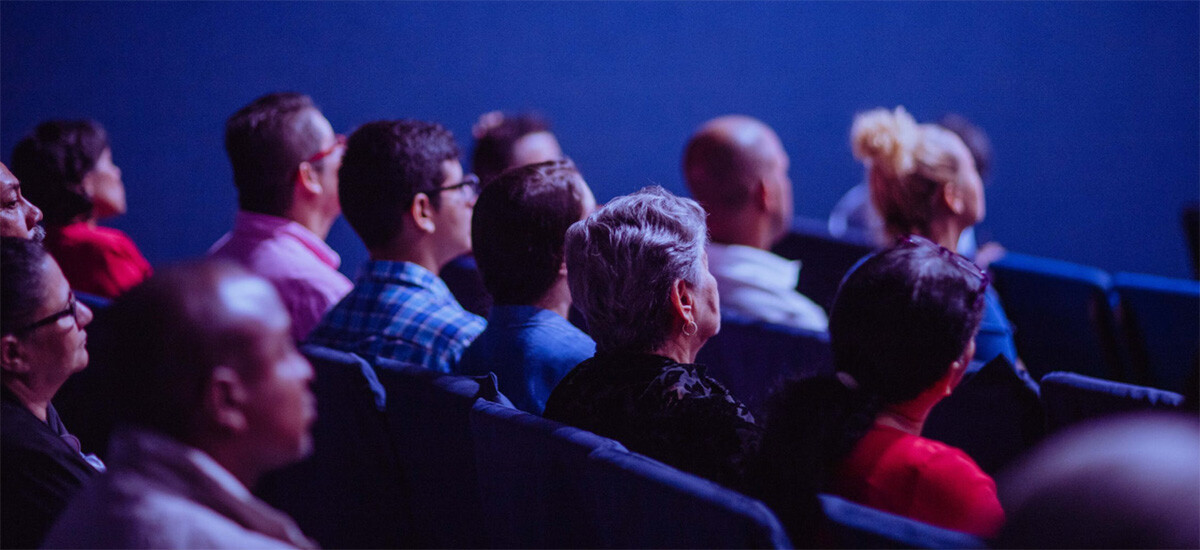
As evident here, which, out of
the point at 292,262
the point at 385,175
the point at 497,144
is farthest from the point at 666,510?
the point at 497,144

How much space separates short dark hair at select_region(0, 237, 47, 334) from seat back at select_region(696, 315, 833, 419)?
1568 mm

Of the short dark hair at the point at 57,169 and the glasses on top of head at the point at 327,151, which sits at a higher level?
the glasses on top of head at the point at 327,151

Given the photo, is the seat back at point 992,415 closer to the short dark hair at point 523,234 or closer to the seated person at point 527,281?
the seated person at point 527,281

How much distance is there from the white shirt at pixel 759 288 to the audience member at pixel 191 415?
72.6 inches

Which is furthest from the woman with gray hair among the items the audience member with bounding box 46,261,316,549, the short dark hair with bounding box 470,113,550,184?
the short dark hair with bounding box 470,113,550,184

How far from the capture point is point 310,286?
2.86 metres

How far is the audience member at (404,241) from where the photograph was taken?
93.4 inches

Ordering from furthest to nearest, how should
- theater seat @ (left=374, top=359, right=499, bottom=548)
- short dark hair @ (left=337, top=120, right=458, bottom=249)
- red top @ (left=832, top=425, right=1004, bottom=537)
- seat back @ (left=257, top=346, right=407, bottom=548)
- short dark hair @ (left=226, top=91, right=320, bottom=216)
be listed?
short dark hair @ (left=226, top=91, right=320, bottom=216) < short dark hair @ (left=337, top=120, right=458, bottom=249) < seat back @ (left=257, top=346, right=407, bottom=548) < theater seat @ (left=374, top=359, right=499, bottom=548) < red top @ (left=832, top=425, right=1004, bottom=537)

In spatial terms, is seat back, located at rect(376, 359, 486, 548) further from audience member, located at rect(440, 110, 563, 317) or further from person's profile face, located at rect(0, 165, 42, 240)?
audience member, located at rect(440, 110, 563, 317)

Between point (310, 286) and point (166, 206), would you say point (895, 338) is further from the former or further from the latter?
point (166, 206)

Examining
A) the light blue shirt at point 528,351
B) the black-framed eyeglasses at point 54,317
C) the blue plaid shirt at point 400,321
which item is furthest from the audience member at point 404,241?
the black-framed eyeglasses at point 54,317

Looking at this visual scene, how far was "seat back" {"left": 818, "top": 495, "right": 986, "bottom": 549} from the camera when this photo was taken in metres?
1.15

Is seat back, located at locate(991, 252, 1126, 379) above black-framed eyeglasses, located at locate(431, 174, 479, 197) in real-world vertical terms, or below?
below

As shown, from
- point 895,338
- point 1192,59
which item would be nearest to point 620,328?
point 895,338
